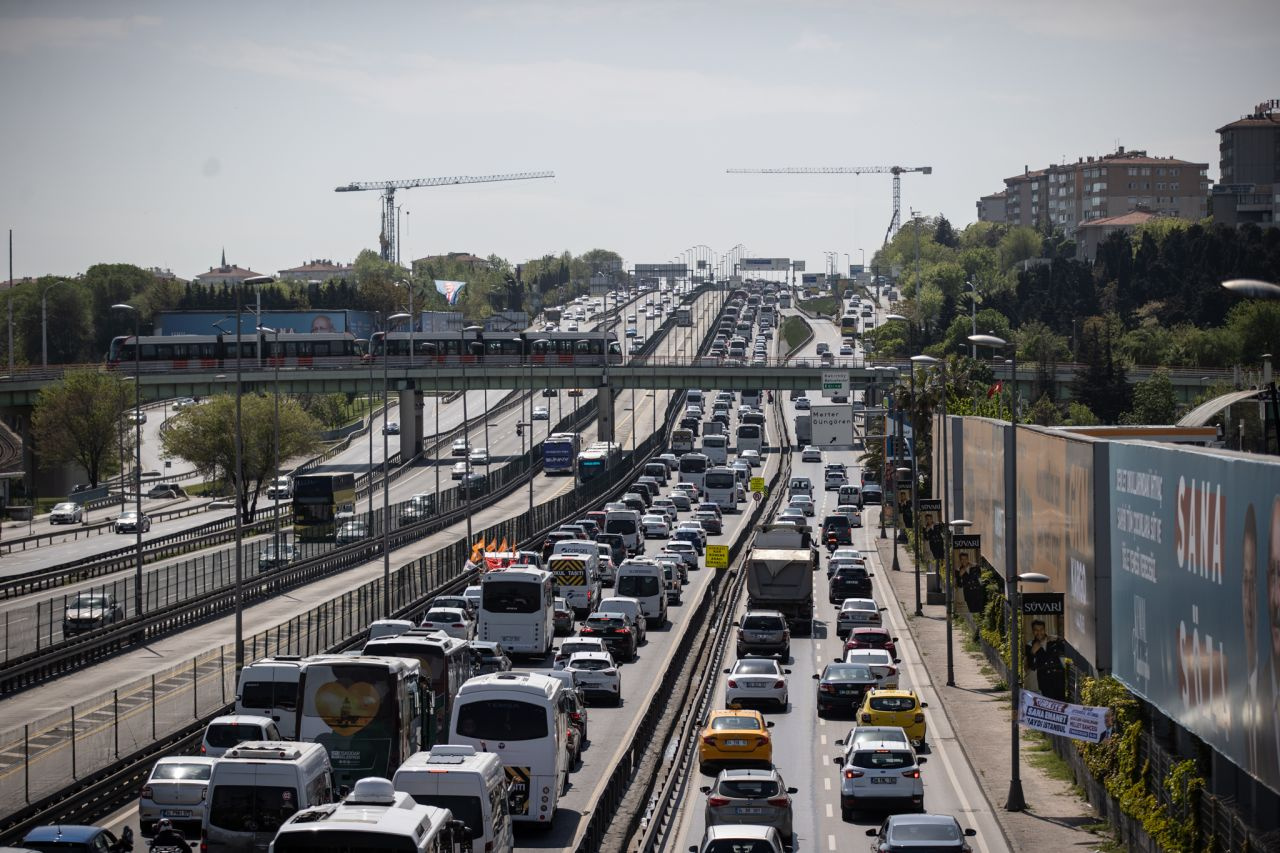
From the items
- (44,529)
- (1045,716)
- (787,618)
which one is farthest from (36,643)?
(44,529)

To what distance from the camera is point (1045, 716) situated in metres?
29.0

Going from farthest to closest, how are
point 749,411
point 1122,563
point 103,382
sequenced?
point 749,411
point 103,382
point 1122,563

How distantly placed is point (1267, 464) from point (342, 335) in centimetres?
11566

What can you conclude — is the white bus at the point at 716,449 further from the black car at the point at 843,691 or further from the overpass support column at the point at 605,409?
the black car at the point at 843,691

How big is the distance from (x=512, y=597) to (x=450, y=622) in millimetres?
2029

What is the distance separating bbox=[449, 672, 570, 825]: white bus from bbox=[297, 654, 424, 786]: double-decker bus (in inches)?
40.6

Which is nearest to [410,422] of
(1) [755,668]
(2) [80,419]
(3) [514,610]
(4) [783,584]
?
(2) [80,419]

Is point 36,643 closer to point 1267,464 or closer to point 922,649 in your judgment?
point 922,649

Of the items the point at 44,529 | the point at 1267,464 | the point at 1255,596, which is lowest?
the point at 44,529

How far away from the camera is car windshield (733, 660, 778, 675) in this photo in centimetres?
3997

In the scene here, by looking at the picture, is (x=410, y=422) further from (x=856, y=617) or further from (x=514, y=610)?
(x=514, y=610)

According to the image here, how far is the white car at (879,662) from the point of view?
4084 centimetres

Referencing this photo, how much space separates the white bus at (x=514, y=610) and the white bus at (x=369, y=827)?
87.6 feet

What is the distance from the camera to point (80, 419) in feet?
392
